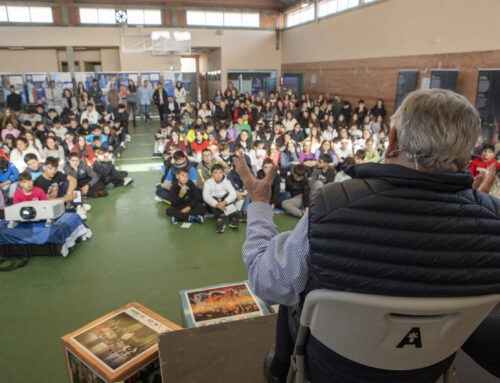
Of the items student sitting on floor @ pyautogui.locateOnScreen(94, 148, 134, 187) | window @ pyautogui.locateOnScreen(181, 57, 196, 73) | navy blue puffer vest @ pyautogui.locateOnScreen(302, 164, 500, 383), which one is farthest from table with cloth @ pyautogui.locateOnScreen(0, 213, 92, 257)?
window @ pyautogui.locateOnScreen(181, 57, 196, 73)

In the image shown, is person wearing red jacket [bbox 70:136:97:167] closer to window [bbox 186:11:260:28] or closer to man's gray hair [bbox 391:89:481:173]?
man's gray hair [bbox 391:89:481:173]

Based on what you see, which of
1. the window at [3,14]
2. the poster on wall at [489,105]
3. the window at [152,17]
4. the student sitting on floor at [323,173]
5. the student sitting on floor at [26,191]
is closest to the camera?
the student sitting on floor at [26,191]

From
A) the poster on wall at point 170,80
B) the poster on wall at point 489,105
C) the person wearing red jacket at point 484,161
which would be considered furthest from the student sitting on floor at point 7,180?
the poster on wall at point 170,80

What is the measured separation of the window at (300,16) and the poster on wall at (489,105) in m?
9.54

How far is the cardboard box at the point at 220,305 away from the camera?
7.91 feet

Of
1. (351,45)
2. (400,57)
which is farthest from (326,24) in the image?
(400,57)

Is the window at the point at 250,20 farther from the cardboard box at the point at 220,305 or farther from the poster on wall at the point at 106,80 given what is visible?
the cardboard box at the point at 220,305

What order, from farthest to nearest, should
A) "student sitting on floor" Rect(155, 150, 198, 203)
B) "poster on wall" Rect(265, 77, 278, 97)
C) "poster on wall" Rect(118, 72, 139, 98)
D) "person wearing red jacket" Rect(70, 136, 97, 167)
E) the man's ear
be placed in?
"poster on wall" Rect(265, 77, 278, 97)
"poster on wall" Rect(118, 72, 139, 98)
"person wearing red jacket" Rect(70, 136, 97, 167)
"student sitting on floor" Rect(155, 150, 198, 203)
the man's ear

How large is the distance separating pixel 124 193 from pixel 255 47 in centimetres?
1448

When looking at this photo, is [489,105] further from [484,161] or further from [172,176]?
[172,176]

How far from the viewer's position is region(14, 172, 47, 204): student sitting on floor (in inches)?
171

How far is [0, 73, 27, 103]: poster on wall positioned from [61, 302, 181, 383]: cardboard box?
15.0 m

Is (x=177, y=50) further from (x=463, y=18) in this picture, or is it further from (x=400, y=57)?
(x=463, y=18)

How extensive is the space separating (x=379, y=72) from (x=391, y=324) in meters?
12.5
